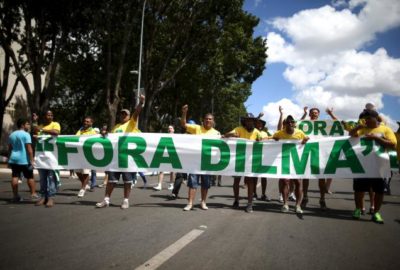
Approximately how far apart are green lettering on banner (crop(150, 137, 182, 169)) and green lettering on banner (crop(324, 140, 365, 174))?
10.2ft

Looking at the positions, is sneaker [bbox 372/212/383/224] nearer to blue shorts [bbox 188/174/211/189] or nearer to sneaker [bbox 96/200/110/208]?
blue shorts [bbox 188/174/211/189]

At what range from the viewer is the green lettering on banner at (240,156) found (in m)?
7.68

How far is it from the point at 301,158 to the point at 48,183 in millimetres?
5267

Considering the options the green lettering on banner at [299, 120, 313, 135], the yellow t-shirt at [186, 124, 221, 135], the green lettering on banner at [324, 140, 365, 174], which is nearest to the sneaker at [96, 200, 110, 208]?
the yellow t-shirt at [186, 124, 221, 135]

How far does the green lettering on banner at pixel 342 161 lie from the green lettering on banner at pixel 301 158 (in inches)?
10.2

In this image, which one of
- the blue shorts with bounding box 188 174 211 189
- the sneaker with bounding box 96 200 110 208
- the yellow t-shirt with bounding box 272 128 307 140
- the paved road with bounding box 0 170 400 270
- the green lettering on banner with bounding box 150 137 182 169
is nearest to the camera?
the paved road with bounding box 0 170 400 270

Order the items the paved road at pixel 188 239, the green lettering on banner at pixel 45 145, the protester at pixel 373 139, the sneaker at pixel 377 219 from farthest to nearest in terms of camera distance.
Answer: the green lettering on banner at pixel 45 145 → the protester at pixel 373 139 → the sneaker at pixel 377 219 → the paved road at pixel 188 239

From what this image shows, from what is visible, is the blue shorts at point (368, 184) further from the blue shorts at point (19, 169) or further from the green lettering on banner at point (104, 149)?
the blue shorts at point (19, 169)

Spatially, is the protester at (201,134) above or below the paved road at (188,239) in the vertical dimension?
above

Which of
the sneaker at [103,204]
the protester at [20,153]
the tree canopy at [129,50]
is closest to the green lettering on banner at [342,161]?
the sneaker at [103,204]

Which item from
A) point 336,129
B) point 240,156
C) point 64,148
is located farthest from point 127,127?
point 336,129

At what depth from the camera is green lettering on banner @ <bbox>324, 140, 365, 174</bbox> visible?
282 inches

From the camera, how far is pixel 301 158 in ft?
24.6

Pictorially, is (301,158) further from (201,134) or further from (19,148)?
(19,148)
